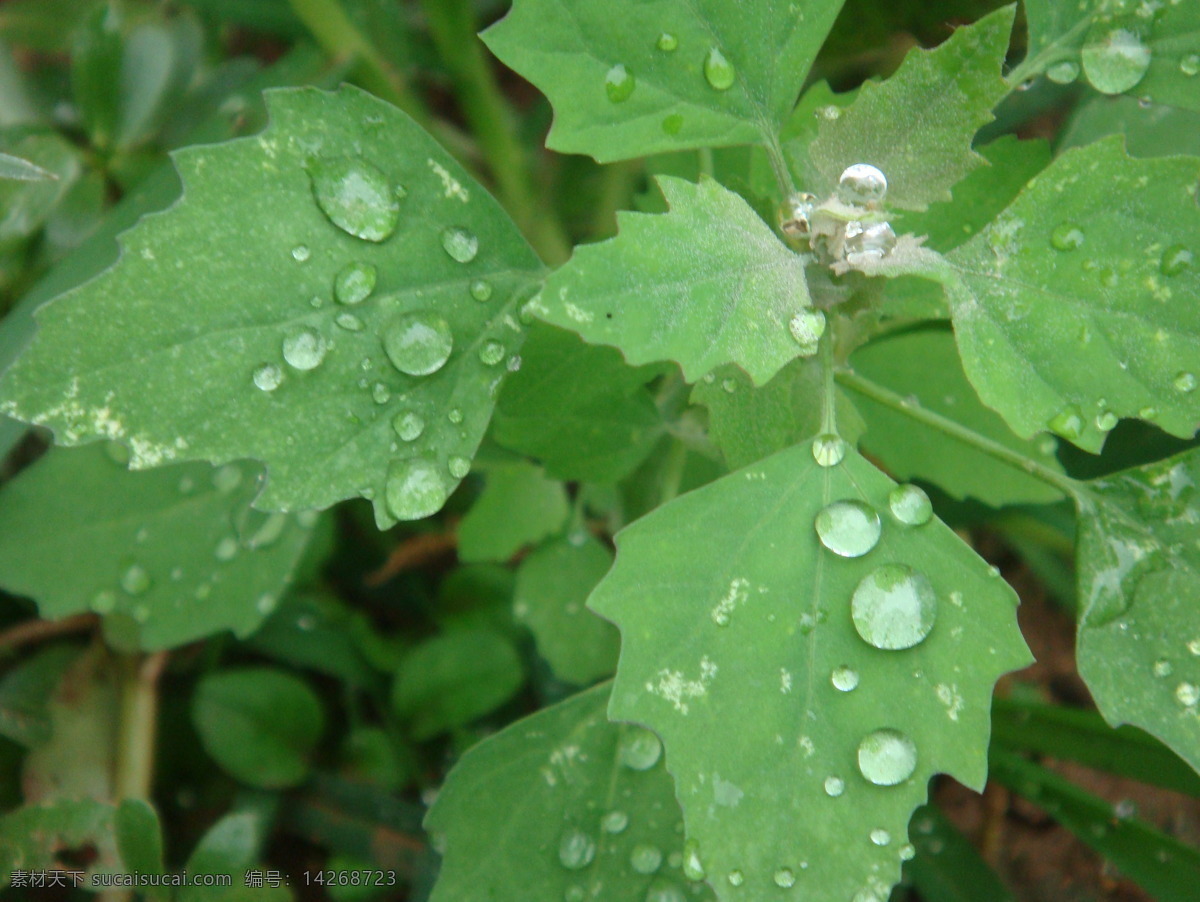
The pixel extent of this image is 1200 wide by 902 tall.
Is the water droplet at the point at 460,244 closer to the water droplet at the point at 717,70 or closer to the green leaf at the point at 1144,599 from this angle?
the water droplet at the point at 717,70

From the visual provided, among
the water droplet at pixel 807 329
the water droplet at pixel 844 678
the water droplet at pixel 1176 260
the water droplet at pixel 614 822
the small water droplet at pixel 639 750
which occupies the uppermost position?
the water droplet at pixel 807 329

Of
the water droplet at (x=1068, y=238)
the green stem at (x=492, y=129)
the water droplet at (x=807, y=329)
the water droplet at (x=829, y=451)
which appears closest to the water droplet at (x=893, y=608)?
the water droplet at (x=829, y=451)

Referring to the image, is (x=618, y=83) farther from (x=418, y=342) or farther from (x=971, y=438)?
(x=971, y=438)

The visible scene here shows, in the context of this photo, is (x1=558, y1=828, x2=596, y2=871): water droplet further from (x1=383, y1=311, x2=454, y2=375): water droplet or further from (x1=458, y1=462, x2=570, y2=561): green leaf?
(x1=383, y1=311, x2=454, y2=375): water droplet

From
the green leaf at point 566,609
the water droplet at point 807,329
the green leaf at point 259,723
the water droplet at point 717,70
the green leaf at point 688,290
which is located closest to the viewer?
the green leaf at point 688,290

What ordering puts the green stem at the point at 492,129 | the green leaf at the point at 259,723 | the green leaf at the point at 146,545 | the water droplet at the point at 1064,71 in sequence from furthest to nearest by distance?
the green stem at the point at 492,129 → the green leaf at the point at 259,723 → the green leaf at the point at 146,545 → the water droplet at the point at 1064,71

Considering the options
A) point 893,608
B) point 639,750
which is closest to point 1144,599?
point 893,608
